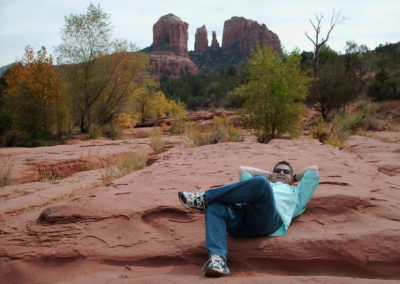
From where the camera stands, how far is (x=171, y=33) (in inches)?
4272

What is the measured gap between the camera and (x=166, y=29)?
110m

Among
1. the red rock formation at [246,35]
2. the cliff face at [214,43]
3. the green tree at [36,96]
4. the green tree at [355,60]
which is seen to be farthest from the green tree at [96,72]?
the red rock formation at [246,35]

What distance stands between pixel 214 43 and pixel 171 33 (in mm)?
20500

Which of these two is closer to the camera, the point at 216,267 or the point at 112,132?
the point at 216,267

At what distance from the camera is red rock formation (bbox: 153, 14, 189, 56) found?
355 feet

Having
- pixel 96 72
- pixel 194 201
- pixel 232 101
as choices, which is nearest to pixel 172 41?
pixel 232 101

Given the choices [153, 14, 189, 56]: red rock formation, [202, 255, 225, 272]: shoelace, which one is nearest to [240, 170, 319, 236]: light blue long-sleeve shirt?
[202, 255, 225, 272]: shoelace

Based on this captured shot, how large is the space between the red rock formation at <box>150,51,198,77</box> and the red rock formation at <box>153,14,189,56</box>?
920cm

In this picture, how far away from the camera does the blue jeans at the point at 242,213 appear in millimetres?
2308

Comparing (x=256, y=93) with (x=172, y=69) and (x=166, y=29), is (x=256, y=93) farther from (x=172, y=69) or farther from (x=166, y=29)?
(x=166, y=29)

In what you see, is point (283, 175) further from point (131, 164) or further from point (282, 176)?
point (131, 164)

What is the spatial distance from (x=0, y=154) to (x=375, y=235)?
1059cm

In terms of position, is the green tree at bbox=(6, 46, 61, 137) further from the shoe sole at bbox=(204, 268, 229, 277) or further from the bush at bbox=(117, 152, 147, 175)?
the shoe sole at bbox=(204, 268, 229, 277)

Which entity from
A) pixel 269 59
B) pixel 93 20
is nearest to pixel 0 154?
pixel 269 59
